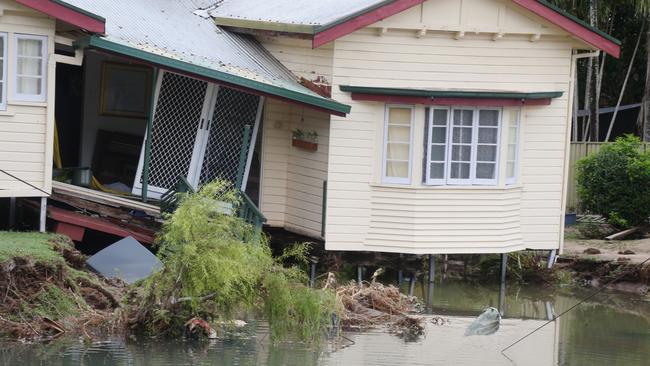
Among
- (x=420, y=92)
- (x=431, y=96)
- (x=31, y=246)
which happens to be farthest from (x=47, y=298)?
(x=431, y=96)

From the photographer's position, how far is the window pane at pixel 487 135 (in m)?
20.7

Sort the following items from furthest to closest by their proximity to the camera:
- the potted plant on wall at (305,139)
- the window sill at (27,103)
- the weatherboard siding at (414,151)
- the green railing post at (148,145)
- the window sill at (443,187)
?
the potted plant on wall at (305,139) < the window sill at (443,187) < the weatherboard siding at (414,151) < the green railing post at (148,145) < the window sill at (27,103)

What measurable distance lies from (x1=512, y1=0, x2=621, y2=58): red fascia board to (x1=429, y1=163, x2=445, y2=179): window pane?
2.85m

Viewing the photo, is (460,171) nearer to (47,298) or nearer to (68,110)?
(68,110)

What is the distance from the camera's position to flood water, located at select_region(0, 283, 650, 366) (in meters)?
14.5

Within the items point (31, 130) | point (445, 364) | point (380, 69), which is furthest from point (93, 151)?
point (445, 364)

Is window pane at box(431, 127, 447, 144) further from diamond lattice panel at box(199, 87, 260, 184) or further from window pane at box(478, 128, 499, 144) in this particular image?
diamond lattice panel at box(199, 87, 260, 184)

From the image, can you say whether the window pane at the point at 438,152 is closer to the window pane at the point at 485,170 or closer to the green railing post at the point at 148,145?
the window pane at the point at 485,170

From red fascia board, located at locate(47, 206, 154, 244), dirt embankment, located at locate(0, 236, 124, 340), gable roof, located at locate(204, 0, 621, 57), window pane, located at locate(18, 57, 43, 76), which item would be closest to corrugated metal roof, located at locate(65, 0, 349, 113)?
gable roof, located at locate(204, 0, 621, 57)

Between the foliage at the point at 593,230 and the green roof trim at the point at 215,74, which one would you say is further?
the foliage at the point at 593,230

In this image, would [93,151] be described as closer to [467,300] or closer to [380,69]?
[380,69]

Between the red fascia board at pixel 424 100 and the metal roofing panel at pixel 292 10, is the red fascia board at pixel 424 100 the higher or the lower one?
the lower one

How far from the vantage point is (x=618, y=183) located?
25281mm

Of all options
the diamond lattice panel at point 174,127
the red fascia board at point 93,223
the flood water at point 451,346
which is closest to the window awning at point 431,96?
the diamond lattice panel at point 174,127
